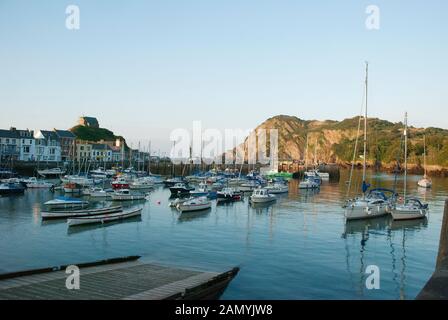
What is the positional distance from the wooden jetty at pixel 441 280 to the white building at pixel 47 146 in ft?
401

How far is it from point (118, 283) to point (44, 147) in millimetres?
116869

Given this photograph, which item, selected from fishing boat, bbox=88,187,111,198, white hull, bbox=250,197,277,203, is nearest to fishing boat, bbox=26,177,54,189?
fishing boat, bbox=88,187,111,198

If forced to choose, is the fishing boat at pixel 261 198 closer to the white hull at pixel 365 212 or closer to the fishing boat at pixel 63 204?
the white hull at pixel 365 212

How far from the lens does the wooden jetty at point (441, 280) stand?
864 centimetres

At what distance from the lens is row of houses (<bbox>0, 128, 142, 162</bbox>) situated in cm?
11088

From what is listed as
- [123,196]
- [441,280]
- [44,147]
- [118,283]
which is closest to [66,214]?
[123,196]

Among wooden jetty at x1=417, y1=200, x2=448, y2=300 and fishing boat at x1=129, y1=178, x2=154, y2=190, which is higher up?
wooden jetty at x1=417, y1=200, x2=448, y2=300

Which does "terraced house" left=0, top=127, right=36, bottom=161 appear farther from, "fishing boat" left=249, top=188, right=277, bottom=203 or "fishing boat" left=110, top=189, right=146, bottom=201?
"fishing boat" left=249, top=188, right=277, bottom=203

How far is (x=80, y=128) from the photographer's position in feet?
628

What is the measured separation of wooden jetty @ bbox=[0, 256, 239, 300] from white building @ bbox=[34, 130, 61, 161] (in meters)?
110

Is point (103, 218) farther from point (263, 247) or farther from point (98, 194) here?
point (98, 194)
